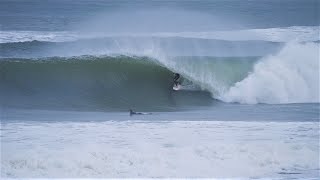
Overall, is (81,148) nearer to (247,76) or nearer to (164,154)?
(164,154)

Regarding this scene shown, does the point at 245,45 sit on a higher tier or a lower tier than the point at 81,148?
higher

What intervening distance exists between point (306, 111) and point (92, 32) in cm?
224

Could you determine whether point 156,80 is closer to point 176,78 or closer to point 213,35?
point 176,78

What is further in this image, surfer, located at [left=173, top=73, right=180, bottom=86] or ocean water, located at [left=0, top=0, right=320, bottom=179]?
surfer, located at [left=173, top=73, right=180, bottom=86]

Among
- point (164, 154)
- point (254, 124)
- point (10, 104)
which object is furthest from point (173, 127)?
point (10, 104)

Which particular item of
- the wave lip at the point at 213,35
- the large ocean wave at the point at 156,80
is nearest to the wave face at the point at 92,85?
the large ocean wave at the point at 156,80

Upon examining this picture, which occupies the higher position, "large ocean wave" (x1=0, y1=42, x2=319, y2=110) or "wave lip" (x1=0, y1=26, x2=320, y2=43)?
"wave lip" (x1=0, y1=26, x2=320, y2=43)

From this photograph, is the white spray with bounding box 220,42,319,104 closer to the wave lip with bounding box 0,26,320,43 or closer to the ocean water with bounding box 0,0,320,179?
the ocean water with bounding box 0,0,320,179

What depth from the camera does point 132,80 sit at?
620cm

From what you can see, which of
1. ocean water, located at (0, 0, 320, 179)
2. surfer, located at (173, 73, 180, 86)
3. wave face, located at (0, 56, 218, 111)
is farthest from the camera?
surfer, located at (173, 73, 180, 86)

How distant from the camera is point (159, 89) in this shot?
6.00m

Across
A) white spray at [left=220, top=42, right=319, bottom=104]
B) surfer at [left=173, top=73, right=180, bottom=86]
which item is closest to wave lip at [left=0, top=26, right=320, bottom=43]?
white spray at [left=220, top=42, right=319, bottom=104]

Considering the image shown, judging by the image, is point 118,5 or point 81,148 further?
point 118,5

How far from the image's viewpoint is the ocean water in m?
4.73
